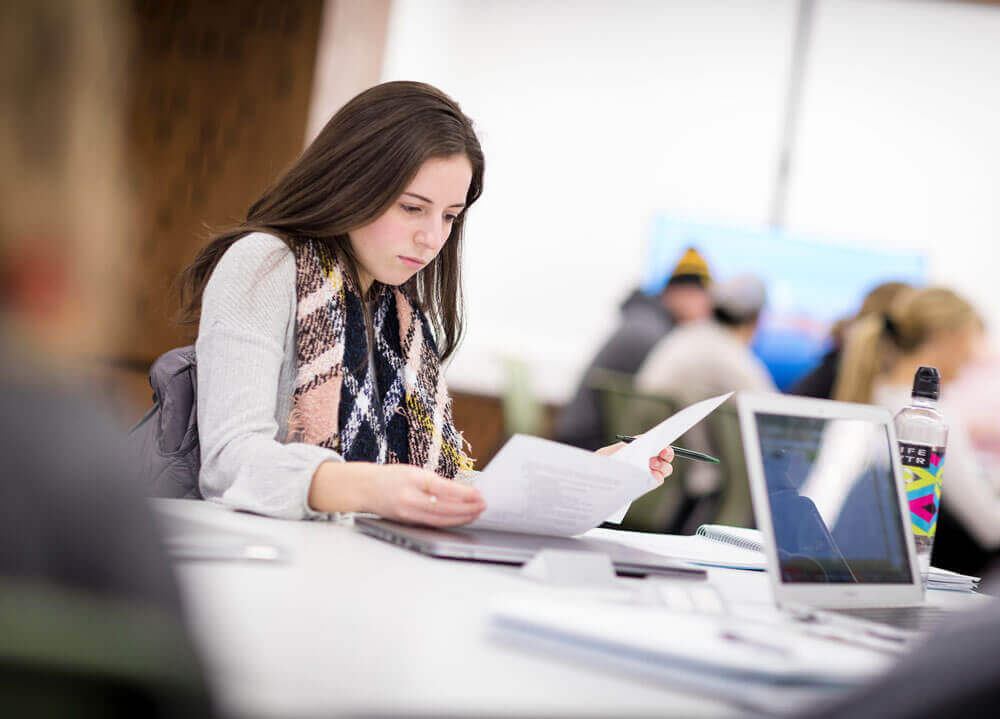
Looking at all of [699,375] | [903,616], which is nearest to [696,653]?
[903,616]

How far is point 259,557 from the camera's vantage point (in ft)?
3.03

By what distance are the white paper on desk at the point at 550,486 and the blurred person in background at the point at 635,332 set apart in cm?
247

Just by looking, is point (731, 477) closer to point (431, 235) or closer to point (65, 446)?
point (431, 235)

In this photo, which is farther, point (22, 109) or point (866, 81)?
point (866, 81)

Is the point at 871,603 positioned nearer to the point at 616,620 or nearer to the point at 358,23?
the point at 616,620

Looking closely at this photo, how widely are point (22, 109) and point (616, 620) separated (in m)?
0.56

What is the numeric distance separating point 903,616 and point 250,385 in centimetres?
84

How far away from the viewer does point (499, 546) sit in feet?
3.61

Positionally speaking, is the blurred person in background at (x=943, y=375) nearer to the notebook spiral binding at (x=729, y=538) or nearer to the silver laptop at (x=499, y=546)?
the notebook spiral binding at (x=729, y=538)

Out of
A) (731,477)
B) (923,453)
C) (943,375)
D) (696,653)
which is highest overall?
(943,375)

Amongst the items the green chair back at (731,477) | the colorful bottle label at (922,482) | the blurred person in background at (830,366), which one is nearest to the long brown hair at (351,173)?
the colorful bottle label at (922,482)

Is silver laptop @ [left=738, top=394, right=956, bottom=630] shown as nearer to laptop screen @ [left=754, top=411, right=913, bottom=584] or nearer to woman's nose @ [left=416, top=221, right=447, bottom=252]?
laptop screen @ [left=754, top=411, right=913, bottom=584]

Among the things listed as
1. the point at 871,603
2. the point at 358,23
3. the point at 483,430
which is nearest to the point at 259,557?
the point at 871,603

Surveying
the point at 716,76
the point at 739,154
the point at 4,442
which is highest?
the point at 716,76
